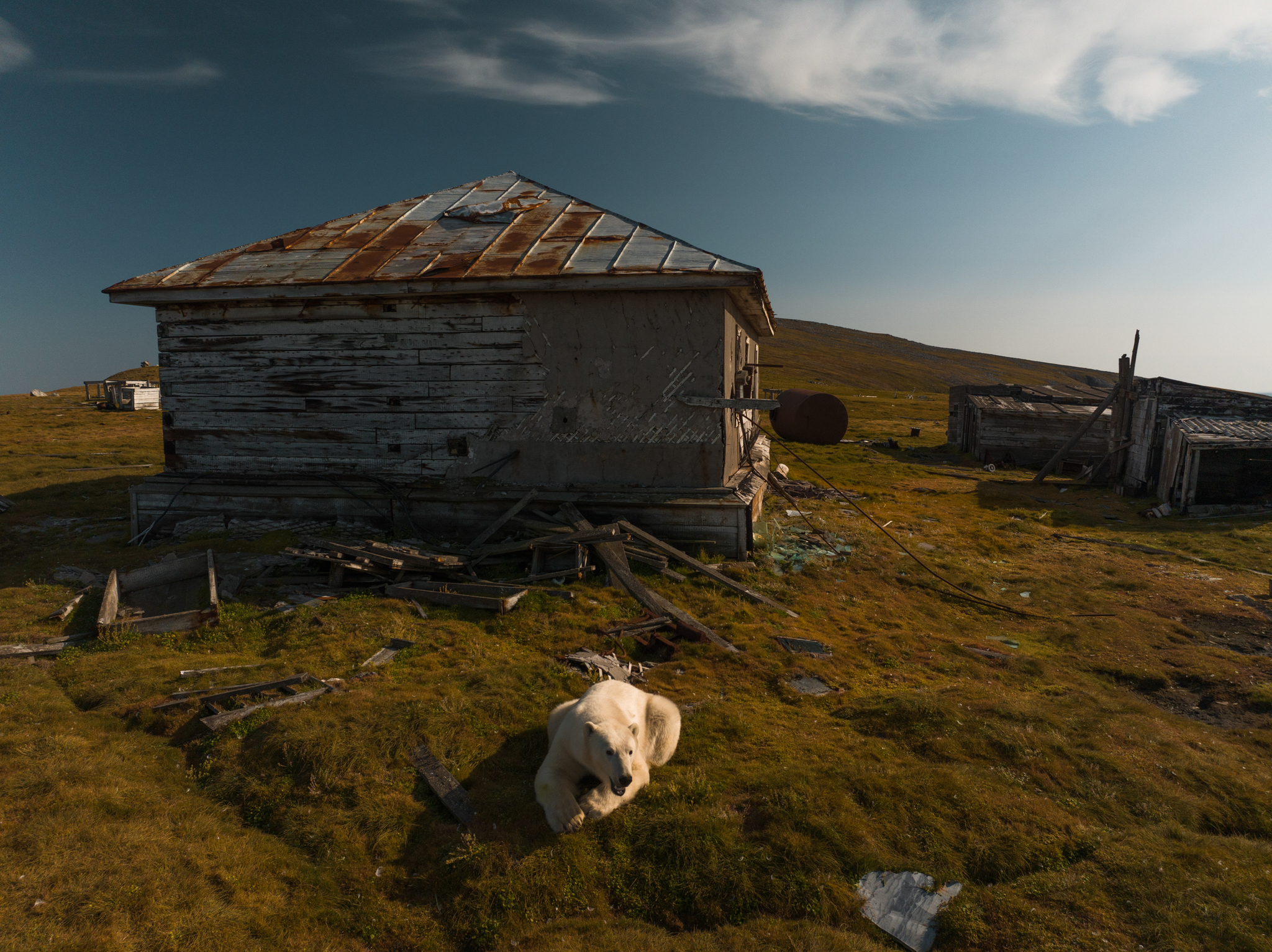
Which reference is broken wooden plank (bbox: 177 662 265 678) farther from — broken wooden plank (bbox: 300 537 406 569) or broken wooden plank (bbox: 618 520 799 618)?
broken wooden plank (bbox: 618 520 799 618)

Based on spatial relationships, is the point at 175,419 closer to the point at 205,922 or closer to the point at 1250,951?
the point at 205,922

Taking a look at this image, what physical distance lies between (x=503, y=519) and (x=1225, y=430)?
19095 millimetres

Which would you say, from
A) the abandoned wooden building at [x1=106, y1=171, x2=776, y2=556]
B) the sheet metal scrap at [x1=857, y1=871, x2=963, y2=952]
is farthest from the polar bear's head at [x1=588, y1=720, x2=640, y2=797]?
the abandoned wooden building at [x1=106, y1=171, x2=776, y2=556]

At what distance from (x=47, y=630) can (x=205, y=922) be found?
5612mm

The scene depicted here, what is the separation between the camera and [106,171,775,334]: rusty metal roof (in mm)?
9688

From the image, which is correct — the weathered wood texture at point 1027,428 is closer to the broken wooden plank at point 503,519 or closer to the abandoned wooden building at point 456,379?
the abandoned wooden building at point 456,379

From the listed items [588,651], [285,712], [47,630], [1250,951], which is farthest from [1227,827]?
[47,630]

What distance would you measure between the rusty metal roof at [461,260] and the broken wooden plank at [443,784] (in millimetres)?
7046

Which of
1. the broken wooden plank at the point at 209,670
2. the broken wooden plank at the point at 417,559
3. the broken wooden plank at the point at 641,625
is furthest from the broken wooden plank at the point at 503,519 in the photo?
the broken wooden plank at the point at 209,670

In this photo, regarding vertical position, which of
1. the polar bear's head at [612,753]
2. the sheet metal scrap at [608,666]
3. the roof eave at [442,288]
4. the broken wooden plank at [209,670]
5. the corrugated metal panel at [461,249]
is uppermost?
the corrugated metal panel at [461,249]

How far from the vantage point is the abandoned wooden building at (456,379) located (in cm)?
1000

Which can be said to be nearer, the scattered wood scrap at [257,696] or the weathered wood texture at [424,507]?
the scattered wood scrap at [257,696]

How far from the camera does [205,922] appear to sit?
3471 millimetres

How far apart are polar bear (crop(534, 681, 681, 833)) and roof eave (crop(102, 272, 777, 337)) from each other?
6465mm
